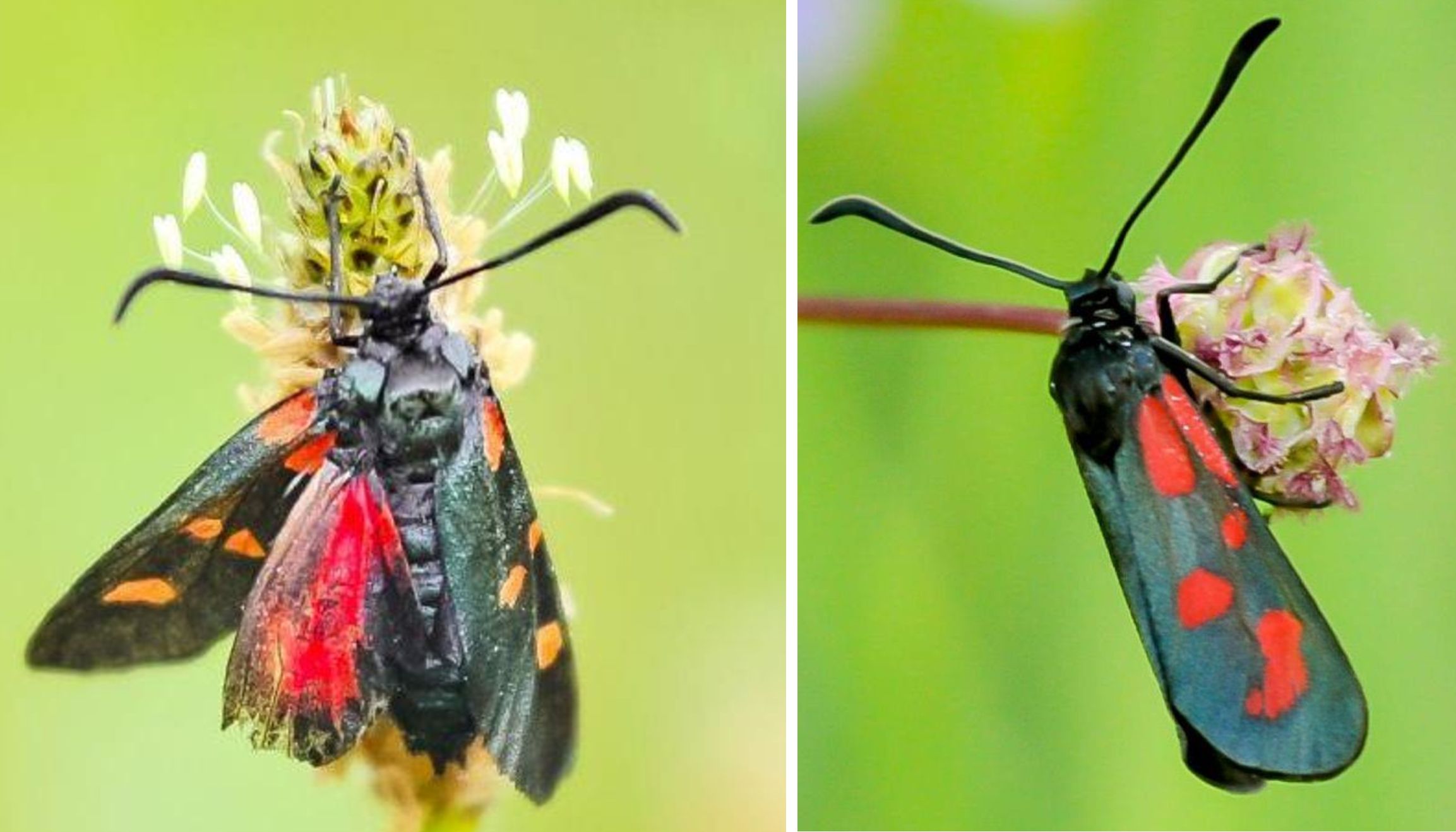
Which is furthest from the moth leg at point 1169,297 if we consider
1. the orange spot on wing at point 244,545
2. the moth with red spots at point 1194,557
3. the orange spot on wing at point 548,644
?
the orange spot on wing at point 244,545

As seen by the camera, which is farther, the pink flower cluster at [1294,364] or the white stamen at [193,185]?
the white stamen at [193,185]

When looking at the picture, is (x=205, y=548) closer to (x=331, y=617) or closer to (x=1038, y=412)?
(x=331, y=617)

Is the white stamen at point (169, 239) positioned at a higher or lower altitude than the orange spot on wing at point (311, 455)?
higher

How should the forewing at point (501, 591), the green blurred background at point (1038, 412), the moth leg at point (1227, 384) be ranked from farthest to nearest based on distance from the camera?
the green blurred background at point (1038, 412), the forewing at point (501, 591), the moth leg at point (1227, 384)

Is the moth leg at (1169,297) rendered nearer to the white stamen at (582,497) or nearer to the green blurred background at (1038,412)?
the green blurred background at (1038,412)

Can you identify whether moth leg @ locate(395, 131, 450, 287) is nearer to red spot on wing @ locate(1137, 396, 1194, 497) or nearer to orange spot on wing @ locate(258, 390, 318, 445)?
orange spot on wing @ locate(258, 390, 318, 445)

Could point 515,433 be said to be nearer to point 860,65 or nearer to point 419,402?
point 419,402

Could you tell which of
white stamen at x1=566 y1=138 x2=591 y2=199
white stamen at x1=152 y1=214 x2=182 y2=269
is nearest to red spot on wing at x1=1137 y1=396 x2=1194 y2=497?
white stamen at x1=566 y1=138 x2=591 y2=199
